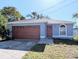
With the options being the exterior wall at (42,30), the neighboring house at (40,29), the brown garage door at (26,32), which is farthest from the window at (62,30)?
the brown garage door at (26,32)

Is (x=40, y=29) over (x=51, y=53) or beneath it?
over

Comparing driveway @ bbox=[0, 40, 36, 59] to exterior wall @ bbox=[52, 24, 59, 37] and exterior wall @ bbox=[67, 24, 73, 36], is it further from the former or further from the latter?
exterior wall @ bbox=[67, 24, 73, 36]

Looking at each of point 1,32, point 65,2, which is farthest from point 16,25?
point 65,2

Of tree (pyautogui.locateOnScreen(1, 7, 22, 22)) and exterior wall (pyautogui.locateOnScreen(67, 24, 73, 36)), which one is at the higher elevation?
tree (pyautogui.locateOnScreen(1, 7, 22, 22))

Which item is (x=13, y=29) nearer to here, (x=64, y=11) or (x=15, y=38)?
(x=15, y=38)

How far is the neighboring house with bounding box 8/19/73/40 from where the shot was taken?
24.5m

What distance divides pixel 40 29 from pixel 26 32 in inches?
91.2

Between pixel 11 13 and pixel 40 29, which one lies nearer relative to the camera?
pixel 40 29

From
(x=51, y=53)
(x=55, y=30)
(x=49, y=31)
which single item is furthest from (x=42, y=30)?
(x=51, y=53)

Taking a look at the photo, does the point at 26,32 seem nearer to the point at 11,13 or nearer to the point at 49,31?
the point at 49,31

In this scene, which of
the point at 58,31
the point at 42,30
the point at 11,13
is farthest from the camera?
the point at 11,13

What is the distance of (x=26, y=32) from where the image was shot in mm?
25516

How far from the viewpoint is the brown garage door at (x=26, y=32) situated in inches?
991

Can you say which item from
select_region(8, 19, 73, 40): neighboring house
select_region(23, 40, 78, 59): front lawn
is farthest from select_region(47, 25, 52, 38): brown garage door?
select_region(23, 40, 78, 59): front lawn
